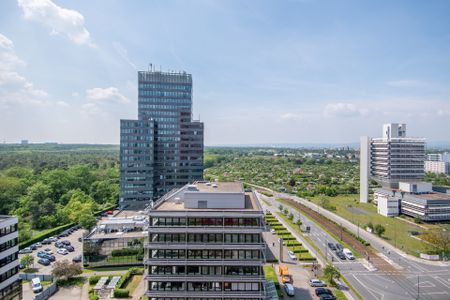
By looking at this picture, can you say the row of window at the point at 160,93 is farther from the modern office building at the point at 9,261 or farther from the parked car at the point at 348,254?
the modern office building at the point at 9,261

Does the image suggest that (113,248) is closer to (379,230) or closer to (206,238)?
(206,238)

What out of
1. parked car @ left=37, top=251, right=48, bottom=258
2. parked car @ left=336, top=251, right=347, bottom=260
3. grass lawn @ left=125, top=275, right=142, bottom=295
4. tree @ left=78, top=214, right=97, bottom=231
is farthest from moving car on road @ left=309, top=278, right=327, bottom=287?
tree @ left=78, top=214, right=97, bottom=231

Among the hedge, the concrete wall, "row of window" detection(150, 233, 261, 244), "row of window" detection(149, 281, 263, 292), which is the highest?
the concrete wall

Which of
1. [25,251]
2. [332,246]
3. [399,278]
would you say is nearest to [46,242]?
[25,251]

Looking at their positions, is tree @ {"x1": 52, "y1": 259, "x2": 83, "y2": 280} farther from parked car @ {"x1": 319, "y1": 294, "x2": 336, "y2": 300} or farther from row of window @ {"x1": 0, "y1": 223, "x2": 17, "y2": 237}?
parked car @ {"x1": 319, "y1": 294, "x2": 336, "y2": 300}

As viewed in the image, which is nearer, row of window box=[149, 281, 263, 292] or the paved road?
row of window box=[149, 281, 263, 292]

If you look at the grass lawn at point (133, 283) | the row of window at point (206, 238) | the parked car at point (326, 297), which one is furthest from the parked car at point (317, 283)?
the grass lawn at point (133, 283)
